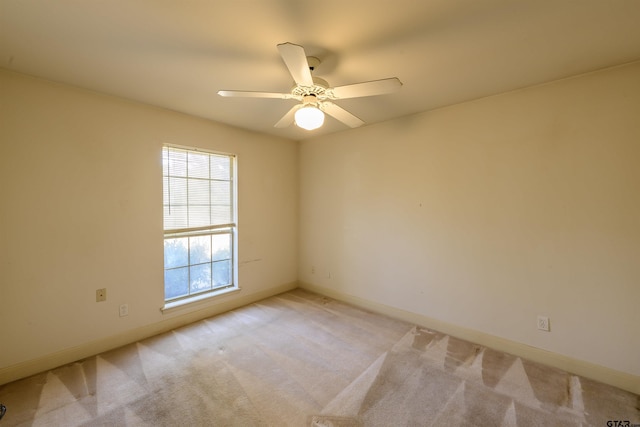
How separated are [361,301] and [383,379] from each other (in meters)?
1.45

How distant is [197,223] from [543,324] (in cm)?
373

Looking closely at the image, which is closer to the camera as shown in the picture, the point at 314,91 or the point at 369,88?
the point at 369,88

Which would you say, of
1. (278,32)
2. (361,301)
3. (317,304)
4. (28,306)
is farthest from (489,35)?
(28,306)

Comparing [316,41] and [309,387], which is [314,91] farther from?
[309,387]

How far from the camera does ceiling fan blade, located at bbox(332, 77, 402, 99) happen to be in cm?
153

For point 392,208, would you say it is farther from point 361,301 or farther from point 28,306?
point 28,306

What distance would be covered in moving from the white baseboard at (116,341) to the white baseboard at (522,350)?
175 centimetres

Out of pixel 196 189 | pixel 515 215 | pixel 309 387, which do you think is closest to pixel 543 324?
pixel 515 215

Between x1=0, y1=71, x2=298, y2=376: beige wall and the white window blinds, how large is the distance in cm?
15

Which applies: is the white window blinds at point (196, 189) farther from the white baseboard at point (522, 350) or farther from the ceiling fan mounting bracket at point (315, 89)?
the white baseboard at point (522, 350)

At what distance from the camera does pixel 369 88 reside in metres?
1.64

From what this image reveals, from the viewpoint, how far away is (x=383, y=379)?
209 cm

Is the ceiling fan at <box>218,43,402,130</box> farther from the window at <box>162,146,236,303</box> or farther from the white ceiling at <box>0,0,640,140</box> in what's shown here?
the window at <box>162,146,236,303</box>

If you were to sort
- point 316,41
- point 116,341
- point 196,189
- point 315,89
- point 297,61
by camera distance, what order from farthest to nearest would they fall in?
point 196,189, point 116,341, point 315,89, point 316,41, point 297,61
